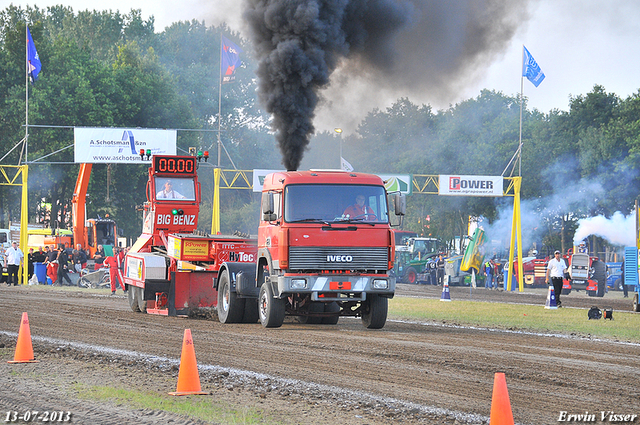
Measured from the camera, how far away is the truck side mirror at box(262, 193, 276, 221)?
14.7 metres

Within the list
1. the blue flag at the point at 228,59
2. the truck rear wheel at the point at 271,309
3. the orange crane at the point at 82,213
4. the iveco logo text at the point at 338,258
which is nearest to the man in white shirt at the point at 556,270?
the iveco logo text at the point at 338,258

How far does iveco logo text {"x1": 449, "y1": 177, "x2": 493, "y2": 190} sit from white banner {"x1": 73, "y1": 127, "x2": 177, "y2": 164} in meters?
13.9

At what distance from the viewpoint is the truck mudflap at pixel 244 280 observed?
1603cm

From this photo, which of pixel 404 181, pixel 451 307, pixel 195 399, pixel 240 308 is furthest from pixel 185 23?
pixel 195 399

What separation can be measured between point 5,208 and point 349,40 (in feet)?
152

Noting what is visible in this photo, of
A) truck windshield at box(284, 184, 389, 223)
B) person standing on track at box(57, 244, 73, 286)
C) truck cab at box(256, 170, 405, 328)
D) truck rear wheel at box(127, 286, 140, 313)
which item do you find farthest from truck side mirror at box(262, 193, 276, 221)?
person standing on track at box(57, 244, 73, 286)

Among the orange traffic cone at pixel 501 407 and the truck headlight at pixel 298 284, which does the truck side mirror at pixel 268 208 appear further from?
the orange traffic cone at pixel 501 407

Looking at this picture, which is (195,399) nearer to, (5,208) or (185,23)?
(5,208)

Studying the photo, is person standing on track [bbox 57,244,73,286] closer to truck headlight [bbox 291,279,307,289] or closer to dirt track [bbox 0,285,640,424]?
dirt track [bbox 0,285,640,424]

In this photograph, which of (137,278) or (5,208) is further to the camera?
(5,208)

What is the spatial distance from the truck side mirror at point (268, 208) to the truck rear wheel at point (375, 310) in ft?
8.45

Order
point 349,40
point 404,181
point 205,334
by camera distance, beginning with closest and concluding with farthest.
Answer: point 205,334 < point 349,40 < point 404,181

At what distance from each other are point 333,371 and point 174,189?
440 inches

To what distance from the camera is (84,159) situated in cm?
3581
